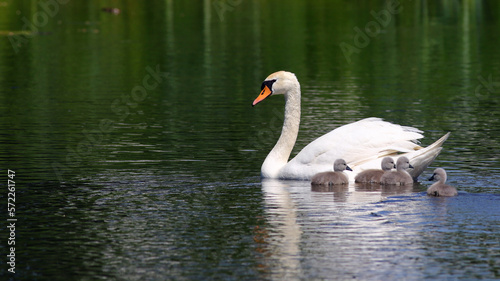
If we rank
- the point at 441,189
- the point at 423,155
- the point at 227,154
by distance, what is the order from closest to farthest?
the point at 441,189 → the point at 423,155 → the point at 227,154

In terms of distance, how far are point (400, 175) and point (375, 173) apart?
444mm

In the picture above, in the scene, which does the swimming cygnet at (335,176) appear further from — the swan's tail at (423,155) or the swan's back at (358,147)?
the swan's tail at (423,155)

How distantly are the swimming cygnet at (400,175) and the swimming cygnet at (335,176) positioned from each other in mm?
624

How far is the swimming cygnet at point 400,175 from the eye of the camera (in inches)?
571

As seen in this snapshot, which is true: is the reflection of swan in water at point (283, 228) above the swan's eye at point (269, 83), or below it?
below

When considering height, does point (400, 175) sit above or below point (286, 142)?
below

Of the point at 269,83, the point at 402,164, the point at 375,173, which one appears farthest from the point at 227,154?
the point at 402,164

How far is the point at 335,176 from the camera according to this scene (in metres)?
14.7

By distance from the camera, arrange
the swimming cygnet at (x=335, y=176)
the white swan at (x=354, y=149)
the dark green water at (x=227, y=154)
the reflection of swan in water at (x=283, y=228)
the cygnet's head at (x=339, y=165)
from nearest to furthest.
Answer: the reflection of swan in water at (x=283, y=228) → the dark green water at (x=227, y=154) → the swimming cygnet at (x=335, y=176) → the cygnet's head at (x=339, y=165) → the white swan at (x=354, y=149)

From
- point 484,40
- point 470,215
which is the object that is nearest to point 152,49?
point 484,40

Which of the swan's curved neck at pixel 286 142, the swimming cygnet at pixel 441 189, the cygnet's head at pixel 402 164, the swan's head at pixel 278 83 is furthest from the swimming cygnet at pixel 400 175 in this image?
the swan's head at pixel 278 83

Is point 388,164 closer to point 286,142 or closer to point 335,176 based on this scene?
point 335,176

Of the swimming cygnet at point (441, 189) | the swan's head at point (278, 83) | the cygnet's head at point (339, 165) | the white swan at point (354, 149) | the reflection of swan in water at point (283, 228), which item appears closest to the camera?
the reflection of swan in water at point (283, 228)

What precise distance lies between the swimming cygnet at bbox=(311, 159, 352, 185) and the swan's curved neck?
41.1 inches
